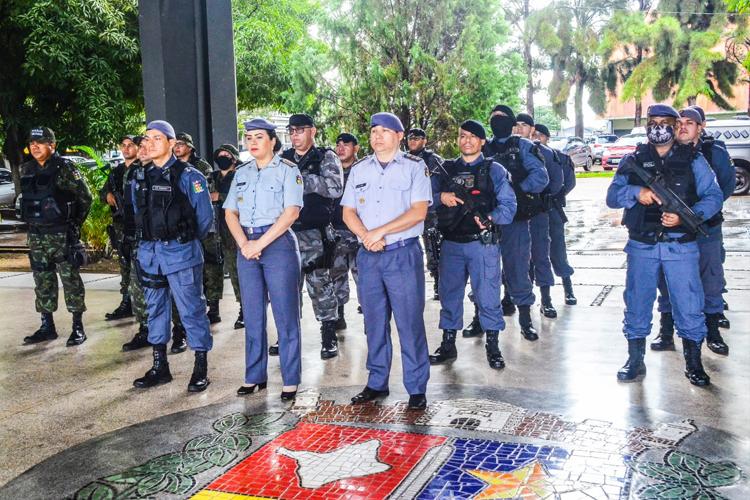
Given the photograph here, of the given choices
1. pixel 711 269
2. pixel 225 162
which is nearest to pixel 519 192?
pixel 711 269

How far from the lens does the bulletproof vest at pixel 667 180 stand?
504 cm

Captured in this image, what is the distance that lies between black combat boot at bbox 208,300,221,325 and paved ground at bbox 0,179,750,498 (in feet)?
2.61

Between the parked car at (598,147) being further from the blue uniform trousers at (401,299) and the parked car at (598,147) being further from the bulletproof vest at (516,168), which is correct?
the blue uniform trousers at (401,299)

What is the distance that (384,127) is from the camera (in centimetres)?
468

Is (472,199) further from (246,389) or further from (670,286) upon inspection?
(246,389)

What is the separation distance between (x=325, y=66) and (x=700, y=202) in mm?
9316

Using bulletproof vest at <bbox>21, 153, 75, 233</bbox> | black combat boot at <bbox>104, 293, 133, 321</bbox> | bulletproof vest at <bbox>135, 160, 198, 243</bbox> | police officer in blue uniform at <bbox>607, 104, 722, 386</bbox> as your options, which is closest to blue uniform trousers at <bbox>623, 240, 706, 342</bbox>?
police officer in blue uniform at <bbox>607, 104, 722, 386</bbox>

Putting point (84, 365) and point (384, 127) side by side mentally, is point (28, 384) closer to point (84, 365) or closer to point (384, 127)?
point (84, 365)

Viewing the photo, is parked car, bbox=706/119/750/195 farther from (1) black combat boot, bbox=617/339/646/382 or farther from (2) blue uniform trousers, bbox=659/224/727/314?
(1) black combat boot, bbox=617/339/646/382

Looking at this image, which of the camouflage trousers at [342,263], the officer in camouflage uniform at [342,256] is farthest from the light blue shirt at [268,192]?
the camouflage trousers at [342,263]

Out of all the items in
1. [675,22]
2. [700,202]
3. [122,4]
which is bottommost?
[700,202]

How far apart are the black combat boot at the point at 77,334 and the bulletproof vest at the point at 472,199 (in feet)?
11.4

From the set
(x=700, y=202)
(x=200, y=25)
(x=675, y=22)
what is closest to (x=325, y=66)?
(x=200, y=25)

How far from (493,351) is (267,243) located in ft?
6.41
